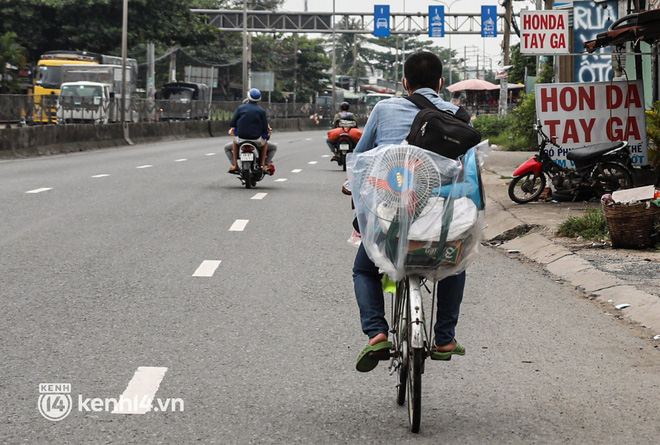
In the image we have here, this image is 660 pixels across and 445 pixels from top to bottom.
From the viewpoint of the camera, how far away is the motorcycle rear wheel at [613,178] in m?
14.8

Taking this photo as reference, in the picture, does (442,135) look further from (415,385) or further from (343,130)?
(343,130)

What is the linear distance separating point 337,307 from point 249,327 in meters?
0.98

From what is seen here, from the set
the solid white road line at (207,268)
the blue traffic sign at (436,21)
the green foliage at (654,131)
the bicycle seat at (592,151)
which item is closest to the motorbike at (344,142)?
the bicycle seat at (592,151)

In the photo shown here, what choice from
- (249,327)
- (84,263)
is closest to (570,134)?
(84,263)

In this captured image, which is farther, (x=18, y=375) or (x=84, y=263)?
(x=84, y=263)

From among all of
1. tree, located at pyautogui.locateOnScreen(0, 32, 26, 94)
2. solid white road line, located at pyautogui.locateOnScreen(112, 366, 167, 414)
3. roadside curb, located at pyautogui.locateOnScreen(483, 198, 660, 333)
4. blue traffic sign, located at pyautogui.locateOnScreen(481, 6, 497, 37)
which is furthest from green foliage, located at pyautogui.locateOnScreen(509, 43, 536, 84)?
solid white road line, located at pyautogui.locateOnScreen(112, 366, 167, 414)

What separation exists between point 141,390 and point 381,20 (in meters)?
58.8

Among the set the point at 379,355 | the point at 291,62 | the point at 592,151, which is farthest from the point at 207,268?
the point at 291,62

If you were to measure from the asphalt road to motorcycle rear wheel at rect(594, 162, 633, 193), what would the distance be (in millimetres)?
3848

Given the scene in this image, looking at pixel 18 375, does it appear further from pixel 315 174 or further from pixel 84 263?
pixel 315 174

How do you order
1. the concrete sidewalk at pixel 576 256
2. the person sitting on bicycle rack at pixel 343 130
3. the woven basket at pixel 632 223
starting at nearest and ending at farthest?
the concrete sidewalk at pixel 576 256 → the woven basket at pixel 632 223 → the person sitting on bicycle rack at pixel 343 130

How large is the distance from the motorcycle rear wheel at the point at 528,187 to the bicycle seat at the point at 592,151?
74 centimetres

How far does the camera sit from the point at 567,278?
980cm

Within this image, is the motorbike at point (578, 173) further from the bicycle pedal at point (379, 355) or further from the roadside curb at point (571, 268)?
the bicycle pedal at point (379, 355)
